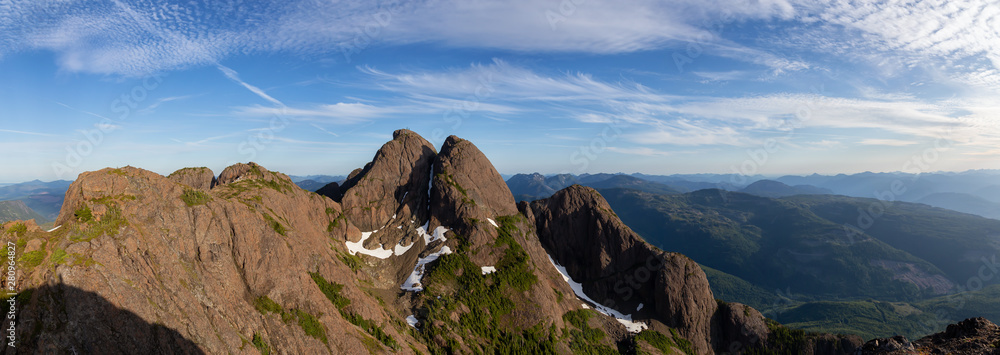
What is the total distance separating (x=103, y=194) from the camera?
51.2 m

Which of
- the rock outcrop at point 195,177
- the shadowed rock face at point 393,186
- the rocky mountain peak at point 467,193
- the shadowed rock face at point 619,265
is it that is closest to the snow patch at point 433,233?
the rocky mountain peak at point 467,193

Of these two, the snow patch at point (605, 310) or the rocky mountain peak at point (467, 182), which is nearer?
the snow patch at point (605, 310)

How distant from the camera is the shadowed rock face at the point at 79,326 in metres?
36.4

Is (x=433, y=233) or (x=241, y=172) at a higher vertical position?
(x=241, y=172)

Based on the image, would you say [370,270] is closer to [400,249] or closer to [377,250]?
[377,250]

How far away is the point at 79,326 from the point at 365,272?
63325mm

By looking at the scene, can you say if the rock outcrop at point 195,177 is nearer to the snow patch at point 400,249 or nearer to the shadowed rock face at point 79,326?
the snow patch at point 400,249

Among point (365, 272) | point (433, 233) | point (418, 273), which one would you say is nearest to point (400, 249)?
point (433, 233)

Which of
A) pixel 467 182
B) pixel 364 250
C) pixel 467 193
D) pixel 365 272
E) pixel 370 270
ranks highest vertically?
pixel 467 182

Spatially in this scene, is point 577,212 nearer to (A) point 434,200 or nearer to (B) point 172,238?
(A) point 434,200

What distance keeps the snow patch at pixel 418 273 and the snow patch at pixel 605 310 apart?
42.3 meters

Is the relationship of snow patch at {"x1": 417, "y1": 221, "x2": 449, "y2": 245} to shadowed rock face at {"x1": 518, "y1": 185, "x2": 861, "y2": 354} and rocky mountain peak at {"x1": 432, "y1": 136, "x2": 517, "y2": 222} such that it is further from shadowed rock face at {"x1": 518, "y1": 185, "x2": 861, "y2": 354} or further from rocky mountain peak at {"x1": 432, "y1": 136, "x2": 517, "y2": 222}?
shadowed rock face at {"x1": 518, "y1": 185, "x2": 861, "y2": 354}

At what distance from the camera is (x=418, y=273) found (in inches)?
4126

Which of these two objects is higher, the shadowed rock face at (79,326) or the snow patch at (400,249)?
the shadowed rock face at (79,326)
